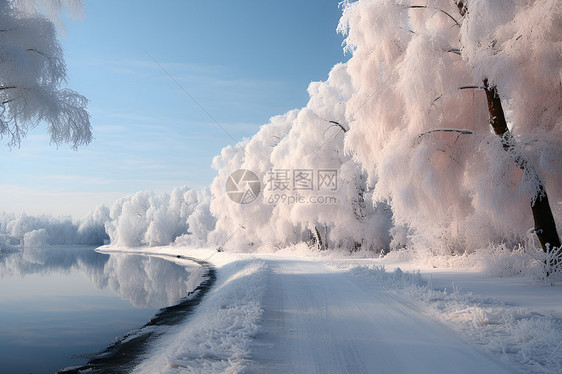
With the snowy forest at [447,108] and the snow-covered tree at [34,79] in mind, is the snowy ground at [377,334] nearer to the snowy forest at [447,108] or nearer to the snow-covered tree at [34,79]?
the snowy forest at [447,108]

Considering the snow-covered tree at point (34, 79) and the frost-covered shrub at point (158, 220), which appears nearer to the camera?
the snow-covered tree at point (34, 79)

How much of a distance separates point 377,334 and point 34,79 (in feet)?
30.1

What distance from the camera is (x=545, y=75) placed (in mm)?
9359

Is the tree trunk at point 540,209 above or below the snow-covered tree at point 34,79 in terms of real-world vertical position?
below

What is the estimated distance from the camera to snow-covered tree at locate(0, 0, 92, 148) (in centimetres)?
843

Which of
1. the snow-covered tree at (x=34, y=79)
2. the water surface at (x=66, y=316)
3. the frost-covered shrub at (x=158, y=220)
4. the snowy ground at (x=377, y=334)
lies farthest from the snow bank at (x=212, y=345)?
the frost-covered shrub at (x=158, y=220)

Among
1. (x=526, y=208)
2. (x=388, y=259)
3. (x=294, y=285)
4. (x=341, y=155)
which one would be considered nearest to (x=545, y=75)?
(x=526, y=208)

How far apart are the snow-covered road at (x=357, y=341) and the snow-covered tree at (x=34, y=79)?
21.7 feet

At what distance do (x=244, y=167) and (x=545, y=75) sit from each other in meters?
30.1

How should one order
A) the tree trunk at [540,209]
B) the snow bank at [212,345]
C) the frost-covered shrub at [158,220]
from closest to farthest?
the snow bank at [212,345]
the tree trunk at [540,209]
the frost-covered shrub at [158,220]

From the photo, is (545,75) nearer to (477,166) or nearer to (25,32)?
(477,166)

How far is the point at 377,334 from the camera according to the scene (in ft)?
18.2

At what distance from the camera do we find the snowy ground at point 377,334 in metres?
4.37

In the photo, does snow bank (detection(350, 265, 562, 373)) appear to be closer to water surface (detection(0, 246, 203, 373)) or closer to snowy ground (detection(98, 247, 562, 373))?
snowy ground (detection(98, 247, 562, 373))
